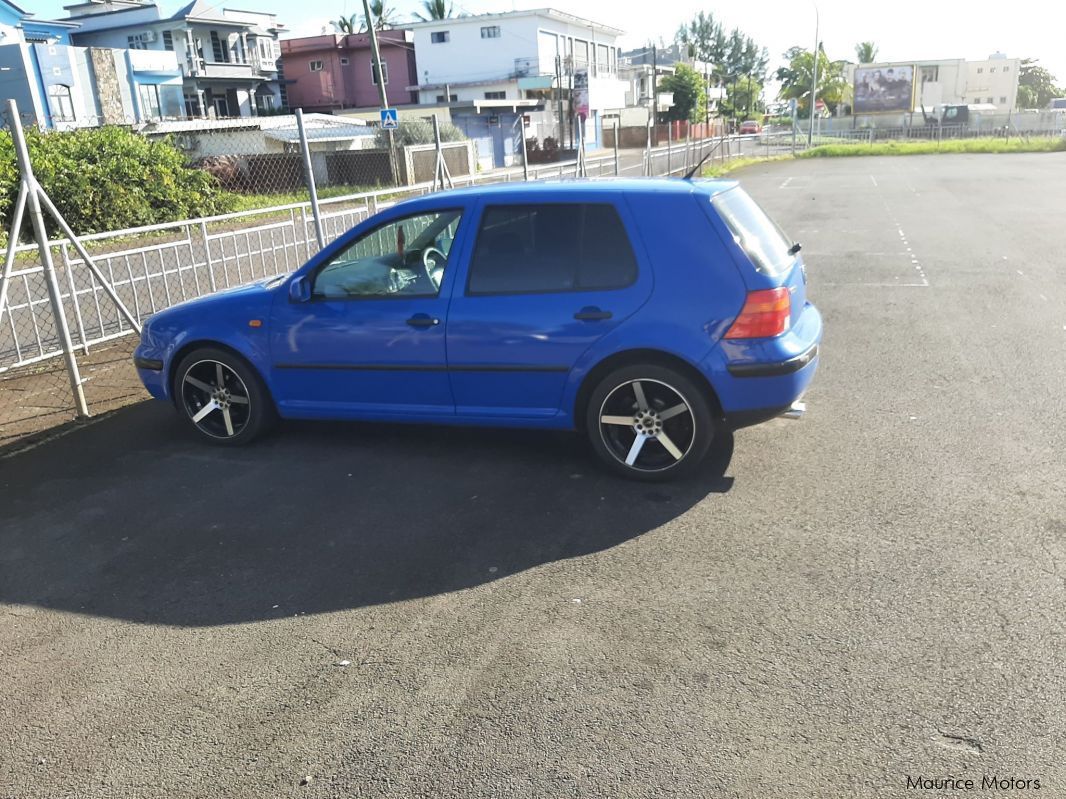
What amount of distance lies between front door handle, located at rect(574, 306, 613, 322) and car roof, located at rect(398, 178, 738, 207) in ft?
2.26

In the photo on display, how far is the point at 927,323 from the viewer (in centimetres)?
883

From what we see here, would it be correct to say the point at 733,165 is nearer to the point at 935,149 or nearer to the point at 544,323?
the point at 935,149

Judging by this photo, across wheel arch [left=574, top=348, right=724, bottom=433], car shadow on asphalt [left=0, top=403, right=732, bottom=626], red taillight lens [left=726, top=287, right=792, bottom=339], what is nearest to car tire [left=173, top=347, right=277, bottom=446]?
car shadow on asphalt [left=0, top=403, right=732, bottom=626]

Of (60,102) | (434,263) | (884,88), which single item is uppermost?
(60,102)

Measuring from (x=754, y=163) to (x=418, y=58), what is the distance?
1059 inches

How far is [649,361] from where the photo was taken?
4.98 metres

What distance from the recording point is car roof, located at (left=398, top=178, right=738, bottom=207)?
5098 mm

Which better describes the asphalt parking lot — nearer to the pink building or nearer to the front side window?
the front side window

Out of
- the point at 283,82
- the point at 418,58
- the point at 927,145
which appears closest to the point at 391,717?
the point at 927,145

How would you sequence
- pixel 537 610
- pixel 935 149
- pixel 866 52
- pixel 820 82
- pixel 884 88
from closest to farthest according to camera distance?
1. pixel 537 610
2. pixel 935 149
3. pixel 884 88
4. pixel 820 82
5. pixel 866 52

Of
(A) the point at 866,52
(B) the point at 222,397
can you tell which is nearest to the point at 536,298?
(B) the point at 222,397

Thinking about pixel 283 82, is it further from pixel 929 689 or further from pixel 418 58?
pixel 929 689

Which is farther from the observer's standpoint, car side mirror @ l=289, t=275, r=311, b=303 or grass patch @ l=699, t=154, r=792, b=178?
grass patch @ l=699, t=154, r=792, b=178

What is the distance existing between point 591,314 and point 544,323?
28 cm
